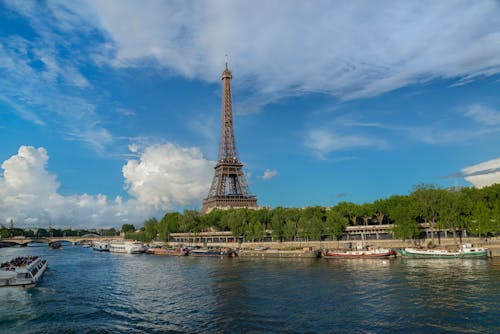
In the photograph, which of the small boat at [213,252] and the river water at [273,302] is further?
the small boat at [213,252]

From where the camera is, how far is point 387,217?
108 metres

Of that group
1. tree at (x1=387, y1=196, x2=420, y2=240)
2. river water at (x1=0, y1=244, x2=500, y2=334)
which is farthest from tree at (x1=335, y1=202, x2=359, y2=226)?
river water at (x1=0, y1=244, x2=500, y2=334)

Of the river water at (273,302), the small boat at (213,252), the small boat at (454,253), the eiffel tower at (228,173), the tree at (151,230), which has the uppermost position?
the eiffel tower at (228,173)

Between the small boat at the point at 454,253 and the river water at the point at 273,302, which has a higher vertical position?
the small boat at the point at 454,253

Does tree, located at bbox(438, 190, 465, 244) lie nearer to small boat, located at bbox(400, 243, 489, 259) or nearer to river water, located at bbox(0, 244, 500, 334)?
small boat, located at bbox(400, 243, 489, 259)

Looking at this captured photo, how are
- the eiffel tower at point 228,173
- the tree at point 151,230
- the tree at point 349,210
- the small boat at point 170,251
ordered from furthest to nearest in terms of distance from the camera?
the tree at point 151,230, the eiffel tower at point 228,173, the small boat at point 170,251, the tree at point 349,210

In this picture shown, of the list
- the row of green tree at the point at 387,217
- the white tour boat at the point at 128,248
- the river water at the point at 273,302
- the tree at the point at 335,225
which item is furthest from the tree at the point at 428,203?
the white tour boat at the point at 128,248

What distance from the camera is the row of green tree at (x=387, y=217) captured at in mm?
82000

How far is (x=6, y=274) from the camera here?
5238 cm

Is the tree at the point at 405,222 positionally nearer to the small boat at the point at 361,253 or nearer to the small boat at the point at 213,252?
the small boat at the point at 361,253

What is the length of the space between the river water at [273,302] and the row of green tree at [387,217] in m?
22.8

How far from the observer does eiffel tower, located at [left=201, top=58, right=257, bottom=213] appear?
15250 centimetres

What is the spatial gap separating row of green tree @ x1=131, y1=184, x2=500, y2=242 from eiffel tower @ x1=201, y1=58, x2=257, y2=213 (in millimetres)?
14244

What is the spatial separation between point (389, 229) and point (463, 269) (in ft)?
131
